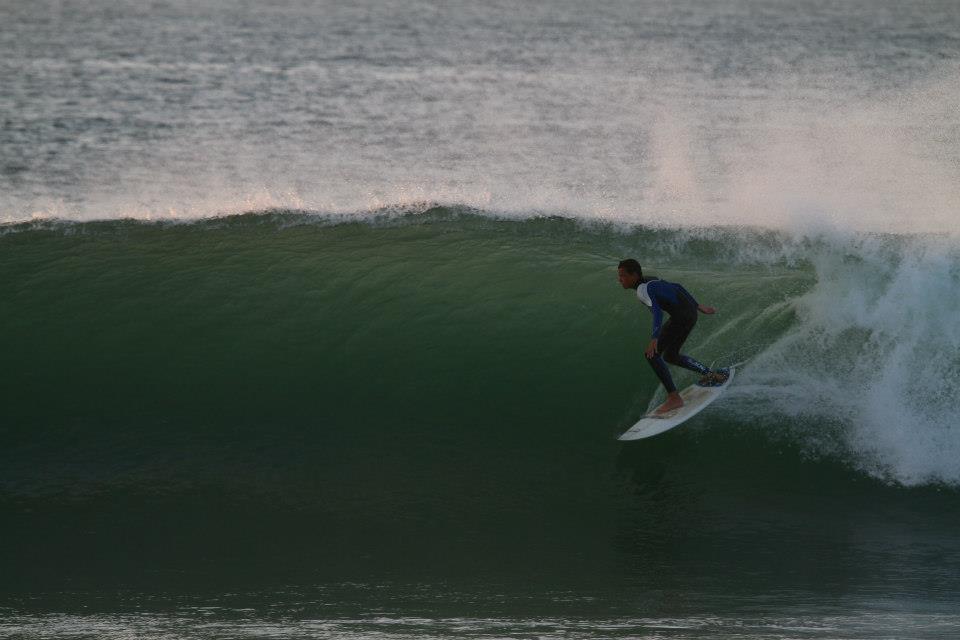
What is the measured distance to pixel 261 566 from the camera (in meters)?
6.41

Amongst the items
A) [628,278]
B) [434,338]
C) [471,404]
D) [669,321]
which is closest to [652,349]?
[669,321]

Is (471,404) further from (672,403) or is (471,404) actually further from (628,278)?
(628,278)

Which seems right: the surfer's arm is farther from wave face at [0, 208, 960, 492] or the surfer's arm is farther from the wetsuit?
wave face at [0, 208, 960, 492]

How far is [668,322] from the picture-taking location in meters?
7.51

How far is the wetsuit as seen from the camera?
7395 mm

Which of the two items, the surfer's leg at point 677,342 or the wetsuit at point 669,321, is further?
the surfer's leg at point 677,342

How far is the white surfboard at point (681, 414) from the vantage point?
759 cm

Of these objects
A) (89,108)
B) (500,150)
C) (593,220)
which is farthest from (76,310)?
(89,108)

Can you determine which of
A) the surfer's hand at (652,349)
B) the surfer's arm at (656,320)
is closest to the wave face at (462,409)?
the surfer's hand at (652,349)

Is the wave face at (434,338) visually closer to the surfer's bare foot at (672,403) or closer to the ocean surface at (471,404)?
the ocean surface at (471,404)

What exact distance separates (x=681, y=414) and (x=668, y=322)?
0.62 metres

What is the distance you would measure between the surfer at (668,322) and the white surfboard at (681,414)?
1.9 inches

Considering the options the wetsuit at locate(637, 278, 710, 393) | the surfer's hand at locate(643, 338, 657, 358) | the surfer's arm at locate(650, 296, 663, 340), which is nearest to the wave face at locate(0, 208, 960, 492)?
the wetsuit at locate(637, 278, 710, 393)

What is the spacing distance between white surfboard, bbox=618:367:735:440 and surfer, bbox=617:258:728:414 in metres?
0.05
